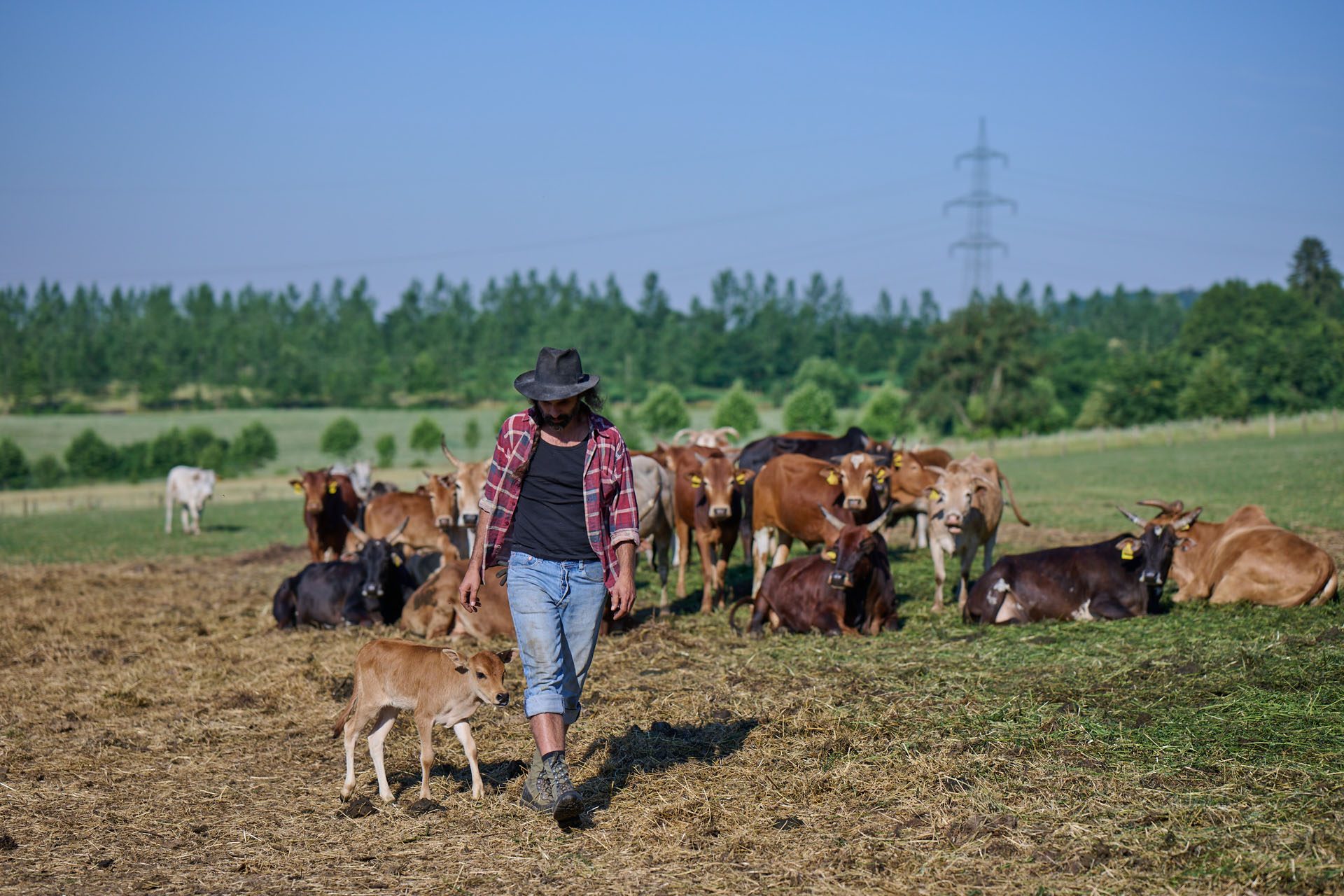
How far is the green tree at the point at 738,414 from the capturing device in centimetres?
7331

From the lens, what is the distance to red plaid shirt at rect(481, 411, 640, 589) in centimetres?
623

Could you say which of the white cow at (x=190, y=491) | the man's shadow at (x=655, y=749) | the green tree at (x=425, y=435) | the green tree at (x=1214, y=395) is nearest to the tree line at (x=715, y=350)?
the green tree at (x=1214, y=395)

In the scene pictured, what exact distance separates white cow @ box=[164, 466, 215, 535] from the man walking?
21.9m

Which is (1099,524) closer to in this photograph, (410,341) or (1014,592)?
(1014,592)

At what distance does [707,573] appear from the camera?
12.7 meters

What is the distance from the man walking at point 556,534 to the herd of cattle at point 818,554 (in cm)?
246

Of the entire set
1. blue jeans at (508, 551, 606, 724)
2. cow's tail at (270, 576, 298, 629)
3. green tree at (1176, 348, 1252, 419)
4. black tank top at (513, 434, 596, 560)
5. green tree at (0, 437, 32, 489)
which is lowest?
green tree at (0, 437, 32, 489)

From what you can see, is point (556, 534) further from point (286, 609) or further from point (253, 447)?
point (253, 447)

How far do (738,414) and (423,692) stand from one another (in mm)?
67992

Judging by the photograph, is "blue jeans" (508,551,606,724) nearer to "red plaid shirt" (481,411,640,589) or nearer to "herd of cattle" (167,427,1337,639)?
"red plaid shirt" (481,411,640,589)

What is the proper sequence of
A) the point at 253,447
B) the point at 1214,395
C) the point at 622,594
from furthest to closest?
1. the point at 1214,395
2. the point at 253,447
3. the point at 622,594

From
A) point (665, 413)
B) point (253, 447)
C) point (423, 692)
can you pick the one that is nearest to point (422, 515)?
point (423, 692)

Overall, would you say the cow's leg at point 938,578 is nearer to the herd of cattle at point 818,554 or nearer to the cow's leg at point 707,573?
the herd of cattle at point 818,554

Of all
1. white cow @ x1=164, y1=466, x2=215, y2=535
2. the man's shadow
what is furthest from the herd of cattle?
white cow @ x1=164, y1=466, x2=215, y2=535
